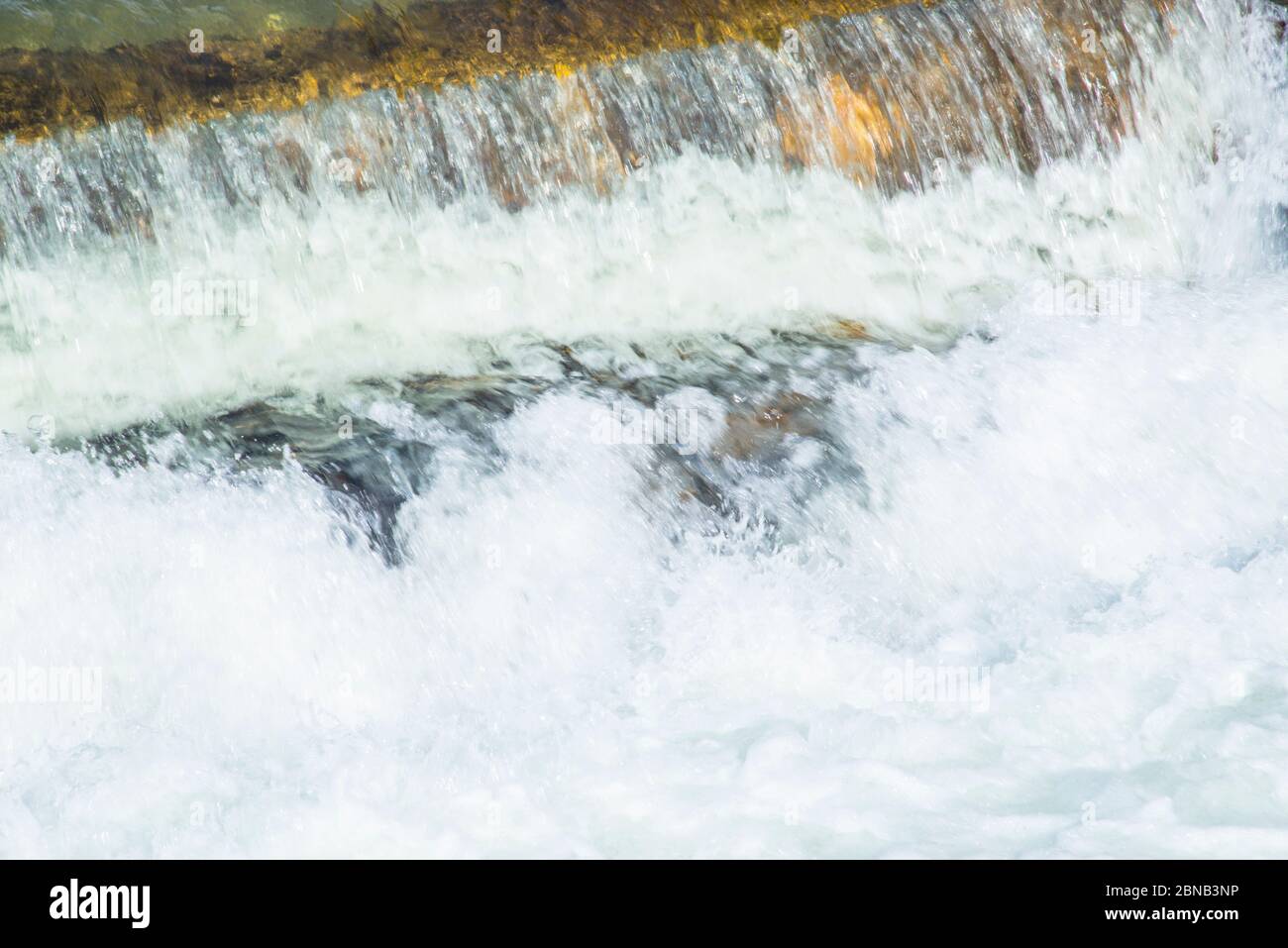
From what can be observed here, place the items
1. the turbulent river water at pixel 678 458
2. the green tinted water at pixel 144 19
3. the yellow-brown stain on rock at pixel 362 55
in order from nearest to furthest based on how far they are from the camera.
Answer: the turbulent river water at pixel 678 458
the yellow-brown stain on rock at pixel 362 55
the green tinted water at pixel 144 19

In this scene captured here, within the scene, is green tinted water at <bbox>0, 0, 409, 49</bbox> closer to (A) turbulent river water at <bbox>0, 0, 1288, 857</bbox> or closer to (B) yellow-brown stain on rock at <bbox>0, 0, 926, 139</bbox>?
(B) yellow-brown stain on rock at <bbox>0, 0, 926, 139</bbox>

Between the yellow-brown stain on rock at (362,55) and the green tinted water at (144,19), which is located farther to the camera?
the green tinted water at (144,19)

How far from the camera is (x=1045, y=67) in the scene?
5469 millimetres

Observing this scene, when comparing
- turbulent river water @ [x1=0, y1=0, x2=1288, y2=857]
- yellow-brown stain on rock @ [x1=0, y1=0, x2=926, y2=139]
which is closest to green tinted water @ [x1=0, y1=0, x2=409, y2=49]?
yellow-brown stain on rock @ [x1=0, y1=0, x2=926, y2=139]

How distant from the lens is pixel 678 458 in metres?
4.27

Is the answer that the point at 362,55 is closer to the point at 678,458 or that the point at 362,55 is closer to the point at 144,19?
the point at 144,19

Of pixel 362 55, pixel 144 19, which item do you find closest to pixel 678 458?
pixel 362 55

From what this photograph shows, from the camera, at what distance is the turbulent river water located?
11.2 ft

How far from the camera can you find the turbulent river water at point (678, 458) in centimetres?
341

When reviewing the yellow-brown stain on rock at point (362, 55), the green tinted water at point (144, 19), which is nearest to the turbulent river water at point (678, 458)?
the yellow-brown stain on rock at point (362, 55)

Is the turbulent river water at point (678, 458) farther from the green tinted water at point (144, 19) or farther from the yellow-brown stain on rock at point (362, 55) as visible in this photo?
the green tinted water at point (144, 19)
